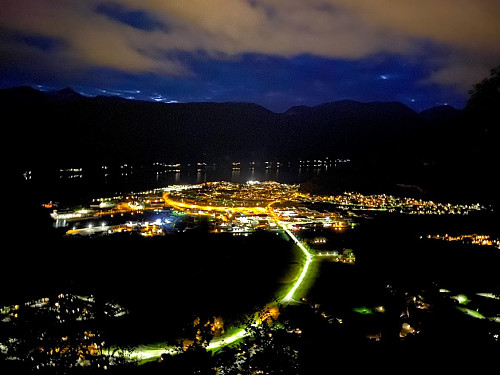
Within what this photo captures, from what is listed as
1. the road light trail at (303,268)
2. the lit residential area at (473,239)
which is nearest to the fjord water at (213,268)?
the road light trail at (303,268)

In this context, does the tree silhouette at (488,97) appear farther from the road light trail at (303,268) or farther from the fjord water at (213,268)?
the road light trail at (303,268)

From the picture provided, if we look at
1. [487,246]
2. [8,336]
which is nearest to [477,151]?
[8,336]

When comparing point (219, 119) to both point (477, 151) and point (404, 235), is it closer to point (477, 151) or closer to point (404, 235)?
point (404, 235)

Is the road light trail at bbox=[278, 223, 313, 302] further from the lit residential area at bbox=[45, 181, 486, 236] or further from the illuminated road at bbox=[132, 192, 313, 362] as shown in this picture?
the lit residential area at bbox=[45, 181, 486, 236]

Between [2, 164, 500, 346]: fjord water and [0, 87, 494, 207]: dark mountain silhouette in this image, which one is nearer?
[2, 164, 500, 346]: fjord water

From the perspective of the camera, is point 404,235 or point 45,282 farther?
point 404,235

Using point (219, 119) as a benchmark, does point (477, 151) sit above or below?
below

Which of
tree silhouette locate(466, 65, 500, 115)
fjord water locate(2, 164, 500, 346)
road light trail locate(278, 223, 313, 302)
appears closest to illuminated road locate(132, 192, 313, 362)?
road light trail locate(278, 223, 313, 302)

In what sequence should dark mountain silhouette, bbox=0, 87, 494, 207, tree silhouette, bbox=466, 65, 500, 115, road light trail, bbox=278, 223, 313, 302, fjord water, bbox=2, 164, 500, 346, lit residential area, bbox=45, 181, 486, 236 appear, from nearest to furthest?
tree silhouette, bbox=466, 65, 500, 115 → fjord water, bbox=2, 164, 500, 346 → road light trail, bbox=278, 223, 313, 302 → lit residential area, bbox=45, 181, 486, 236 → dark mountain silhouette, bbox=0, 87, 494, 207

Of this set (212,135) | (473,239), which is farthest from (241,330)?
(212,135)
